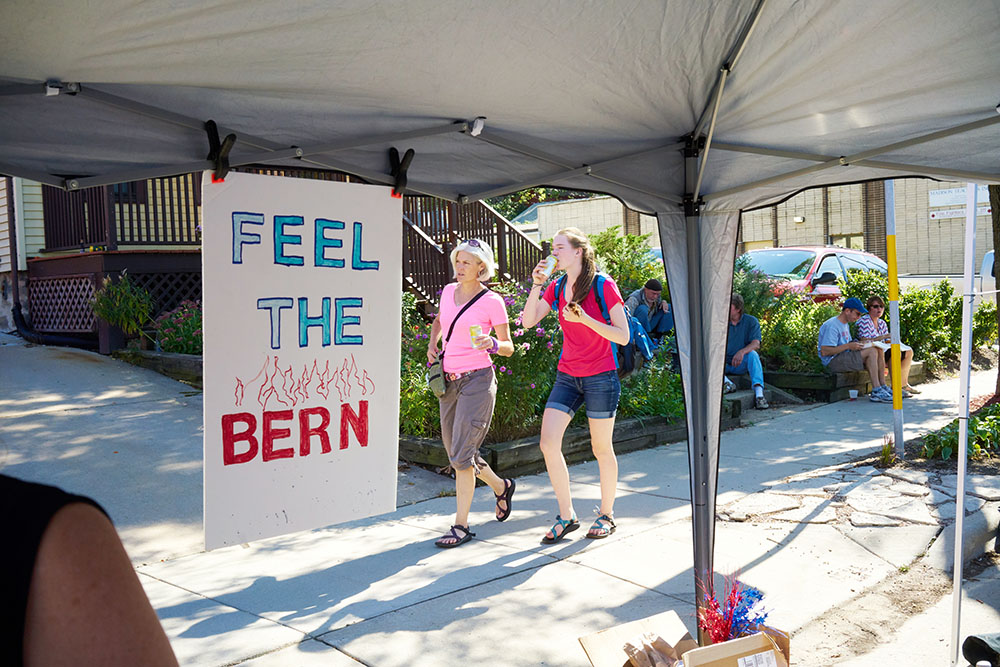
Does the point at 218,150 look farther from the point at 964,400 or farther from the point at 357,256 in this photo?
the point at 964,400

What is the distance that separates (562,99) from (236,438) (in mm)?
1700

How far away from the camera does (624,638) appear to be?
3168mm

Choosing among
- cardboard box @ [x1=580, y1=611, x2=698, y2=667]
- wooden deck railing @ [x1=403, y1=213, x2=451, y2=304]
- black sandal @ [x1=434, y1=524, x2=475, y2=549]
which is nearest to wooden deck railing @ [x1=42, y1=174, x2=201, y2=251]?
wooden deck railing @ [x1=403, y1=213, x2=451, y2=304]

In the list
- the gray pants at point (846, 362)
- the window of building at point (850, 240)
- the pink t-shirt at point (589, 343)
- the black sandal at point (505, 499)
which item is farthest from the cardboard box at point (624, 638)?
the window of building at point (850, 240)

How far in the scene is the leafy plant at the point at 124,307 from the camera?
11.3 metres

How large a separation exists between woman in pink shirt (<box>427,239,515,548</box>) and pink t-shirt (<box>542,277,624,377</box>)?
398 mm

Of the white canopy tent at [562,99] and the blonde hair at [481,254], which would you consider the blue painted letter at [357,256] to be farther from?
the blonde hair at [481,254]

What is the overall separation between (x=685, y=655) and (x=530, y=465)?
15.4 feet

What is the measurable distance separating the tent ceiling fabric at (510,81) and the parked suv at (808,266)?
1045cm

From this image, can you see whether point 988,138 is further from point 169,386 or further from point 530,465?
point 169,386

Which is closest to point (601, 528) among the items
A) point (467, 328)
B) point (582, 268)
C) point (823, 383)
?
point (467, 328)

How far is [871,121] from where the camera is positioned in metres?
3.74

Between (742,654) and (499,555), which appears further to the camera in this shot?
(499,555)

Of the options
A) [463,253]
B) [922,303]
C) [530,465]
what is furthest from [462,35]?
[922,303]
